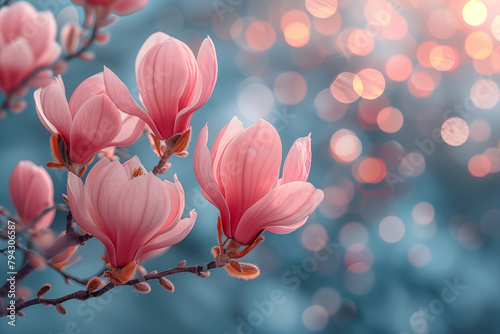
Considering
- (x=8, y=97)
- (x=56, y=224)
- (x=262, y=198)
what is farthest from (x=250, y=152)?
(x=56, y=224)

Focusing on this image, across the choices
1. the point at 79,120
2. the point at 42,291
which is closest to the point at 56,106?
the point at 79,120

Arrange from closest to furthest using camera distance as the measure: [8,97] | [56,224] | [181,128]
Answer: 1. [8,97]
2. [181,128]
3. [56,224]

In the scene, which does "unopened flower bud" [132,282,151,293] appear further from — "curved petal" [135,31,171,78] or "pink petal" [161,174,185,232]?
"curved petal" [135,31,171,78]

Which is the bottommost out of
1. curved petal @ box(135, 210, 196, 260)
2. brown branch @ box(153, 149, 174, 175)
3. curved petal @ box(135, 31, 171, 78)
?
curved petal @ box(135, 210, 196, 260)

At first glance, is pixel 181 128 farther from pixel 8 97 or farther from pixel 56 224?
pixel 56 224

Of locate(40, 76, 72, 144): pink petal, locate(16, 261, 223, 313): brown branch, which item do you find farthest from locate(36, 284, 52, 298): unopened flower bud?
locate(40, 76, 72, 144): pink petal

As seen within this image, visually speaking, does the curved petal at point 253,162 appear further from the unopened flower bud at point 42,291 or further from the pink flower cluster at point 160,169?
the unopened flower bud at point 42,291
